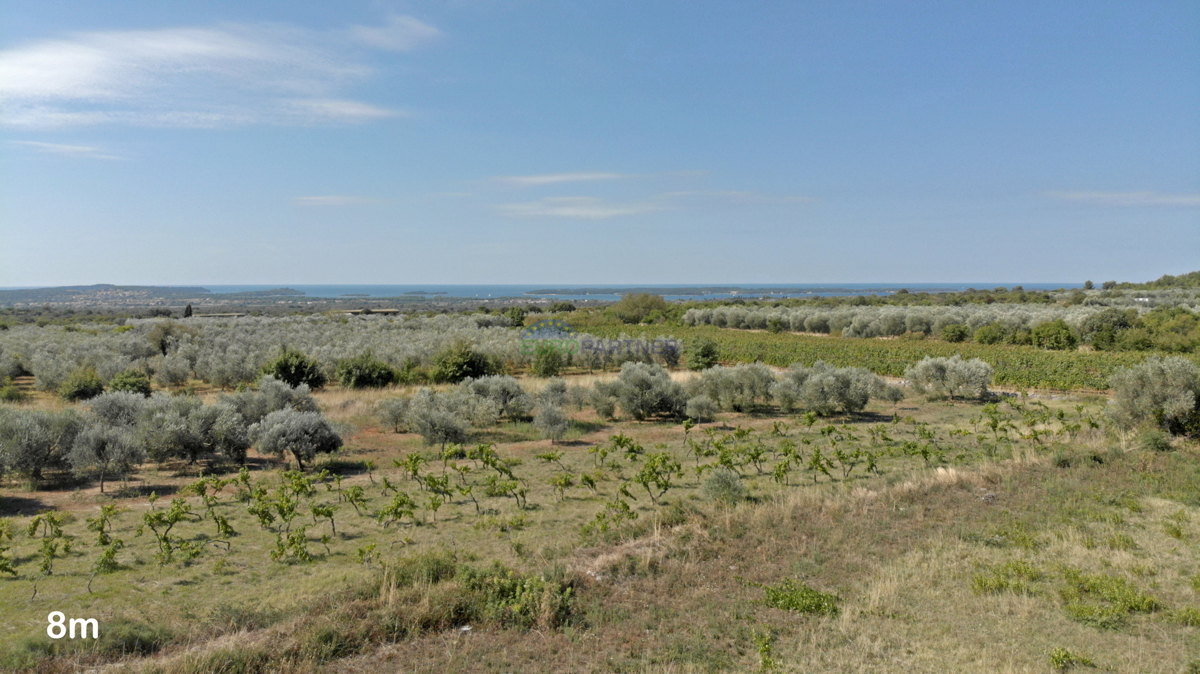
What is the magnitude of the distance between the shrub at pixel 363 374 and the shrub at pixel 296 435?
12.4m

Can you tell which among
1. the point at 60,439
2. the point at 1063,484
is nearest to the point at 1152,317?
the point at 1063,484

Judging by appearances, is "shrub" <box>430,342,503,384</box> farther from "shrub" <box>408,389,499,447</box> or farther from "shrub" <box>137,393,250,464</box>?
"shrub" <box>137,393,250,464</box>

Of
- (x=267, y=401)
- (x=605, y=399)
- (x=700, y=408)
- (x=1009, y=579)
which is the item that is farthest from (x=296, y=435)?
(x=1009, y=579)

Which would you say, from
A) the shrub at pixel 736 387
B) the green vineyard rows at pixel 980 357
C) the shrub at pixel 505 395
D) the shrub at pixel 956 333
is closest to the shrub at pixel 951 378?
the green vineyard rows at pixel 980 357

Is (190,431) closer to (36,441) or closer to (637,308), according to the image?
(36,441)

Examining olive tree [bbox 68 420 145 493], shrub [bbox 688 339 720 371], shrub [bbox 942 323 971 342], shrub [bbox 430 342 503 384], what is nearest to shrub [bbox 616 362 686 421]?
shrub [bbox 430 342 503 384]

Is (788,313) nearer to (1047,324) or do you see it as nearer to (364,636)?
(1047,324)

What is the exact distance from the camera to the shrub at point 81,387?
23.9 m

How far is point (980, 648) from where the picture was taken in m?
6.61

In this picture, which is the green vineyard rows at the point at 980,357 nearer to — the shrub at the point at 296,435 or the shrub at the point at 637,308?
the shrub at the point at 296,435

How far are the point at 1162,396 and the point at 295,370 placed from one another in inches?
1237

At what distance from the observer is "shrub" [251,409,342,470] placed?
15422mm

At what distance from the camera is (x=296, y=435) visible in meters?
15.5

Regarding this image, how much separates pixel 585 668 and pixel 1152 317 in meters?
62.7
